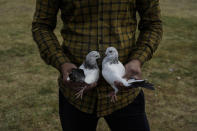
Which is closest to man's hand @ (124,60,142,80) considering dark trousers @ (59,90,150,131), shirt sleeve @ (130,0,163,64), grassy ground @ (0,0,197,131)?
shirt sleeve @ (130,0,163,64)

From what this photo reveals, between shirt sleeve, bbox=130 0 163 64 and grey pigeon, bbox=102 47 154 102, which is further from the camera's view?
shirt sleeve, bbox=130 0 163 64

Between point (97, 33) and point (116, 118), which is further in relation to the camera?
point (116, 118)

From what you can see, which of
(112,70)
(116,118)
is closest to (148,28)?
(112,70)

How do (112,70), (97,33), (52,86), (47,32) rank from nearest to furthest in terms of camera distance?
(112,70) → (97,33) → (47,32) → (52,86)

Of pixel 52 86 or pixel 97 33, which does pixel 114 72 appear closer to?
pixel 97 33

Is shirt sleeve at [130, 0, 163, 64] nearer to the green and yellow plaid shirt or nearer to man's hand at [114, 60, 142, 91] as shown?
the green and yellow plaid shirt

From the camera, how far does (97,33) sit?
142 cm

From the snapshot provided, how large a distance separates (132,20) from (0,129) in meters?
2.62

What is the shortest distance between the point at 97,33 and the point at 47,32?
0.36 metres

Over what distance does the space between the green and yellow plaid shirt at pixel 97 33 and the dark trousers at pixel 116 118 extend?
0.06m

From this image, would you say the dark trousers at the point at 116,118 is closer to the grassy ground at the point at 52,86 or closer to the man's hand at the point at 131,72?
the man's hand at the point at 131,72

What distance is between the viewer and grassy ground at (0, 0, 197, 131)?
3455 mm

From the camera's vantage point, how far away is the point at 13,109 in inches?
145

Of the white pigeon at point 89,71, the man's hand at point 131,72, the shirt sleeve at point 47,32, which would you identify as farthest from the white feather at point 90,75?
the shirt sleeve at point 47,32
